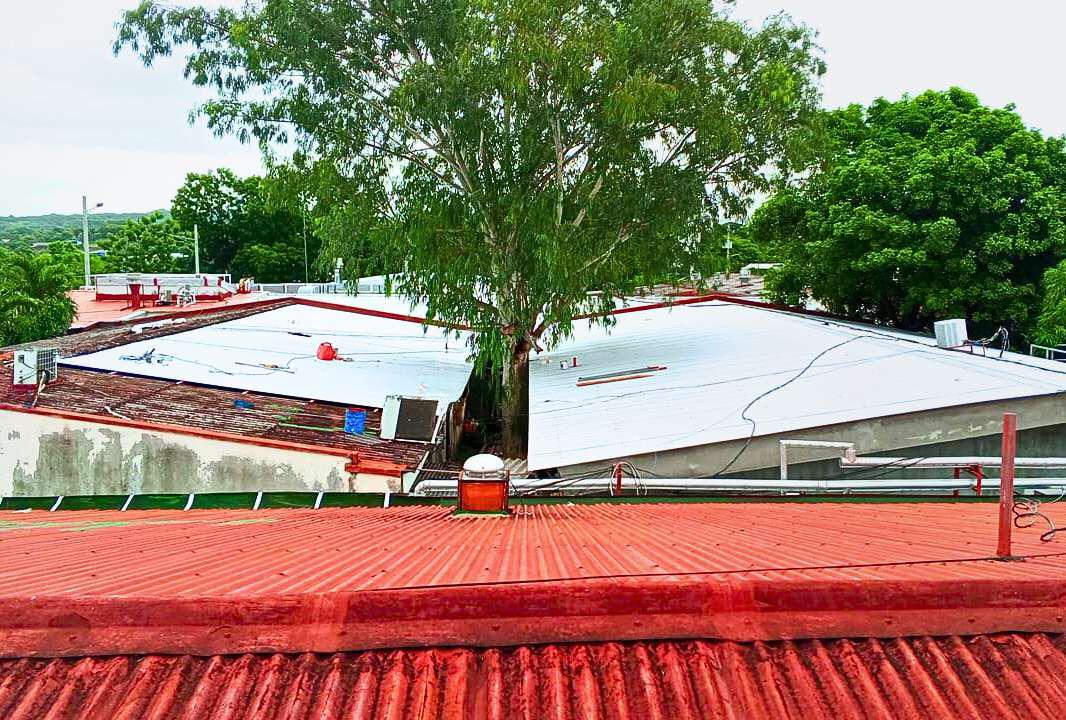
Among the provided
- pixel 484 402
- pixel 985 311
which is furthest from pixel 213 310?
pixel 985 311

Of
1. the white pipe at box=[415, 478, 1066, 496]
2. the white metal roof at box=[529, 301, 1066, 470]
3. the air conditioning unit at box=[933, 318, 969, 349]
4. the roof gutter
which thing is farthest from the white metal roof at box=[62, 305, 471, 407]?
the air conditioning unit at box=[933, 318, 969, 349]

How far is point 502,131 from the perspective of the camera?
13.9 m

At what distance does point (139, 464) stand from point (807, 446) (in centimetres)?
894

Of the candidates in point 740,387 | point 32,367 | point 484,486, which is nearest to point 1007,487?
point 484,486

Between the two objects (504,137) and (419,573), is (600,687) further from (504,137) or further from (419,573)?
(504,137)

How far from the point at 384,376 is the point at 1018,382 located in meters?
11.3

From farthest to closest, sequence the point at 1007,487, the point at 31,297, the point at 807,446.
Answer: the point at 31,297, the point at 807,446, the point at 1007,487

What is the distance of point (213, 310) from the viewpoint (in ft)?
88.0

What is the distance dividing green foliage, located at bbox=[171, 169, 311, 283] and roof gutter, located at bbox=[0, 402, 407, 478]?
48.9 meters

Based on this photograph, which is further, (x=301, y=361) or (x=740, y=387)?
(x=301, y=361)

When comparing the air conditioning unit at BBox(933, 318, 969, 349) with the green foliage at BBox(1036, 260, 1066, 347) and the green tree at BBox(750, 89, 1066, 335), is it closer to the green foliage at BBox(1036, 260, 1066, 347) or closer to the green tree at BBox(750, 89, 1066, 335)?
the green foliage at BBox(1036, 260, 1066, 347)

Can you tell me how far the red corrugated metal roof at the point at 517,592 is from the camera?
262 cm

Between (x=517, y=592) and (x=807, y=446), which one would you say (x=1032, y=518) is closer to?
(x=807, y=446)

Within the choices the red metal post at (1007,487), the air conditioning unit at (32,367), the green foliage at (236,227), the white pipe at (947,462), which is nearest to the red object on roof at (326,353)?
the air conditioning unit at (32,367)
